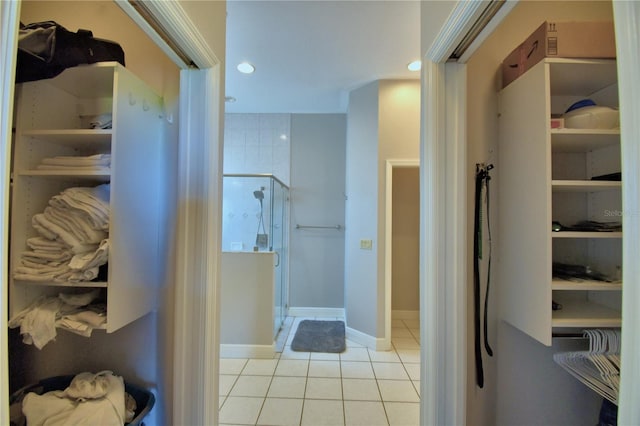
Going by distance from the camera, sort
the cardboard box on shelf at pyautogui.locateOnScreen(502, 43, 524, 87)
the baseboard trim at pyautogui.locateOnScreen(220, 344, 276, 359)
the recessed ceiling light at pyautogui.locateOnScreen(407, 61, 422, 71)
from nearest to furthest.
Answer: the cardboard box on shelf at pyautogui.locateOnScreen(502, 43, 524, 87), the recessed ceiling light at pyautogui.locateOnScreen(407, 61, 422, 71), the baseboard trim at pyautogui.locateOnScreen(220, 344, 276, 359)

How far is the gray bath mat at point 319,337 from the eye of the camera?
2.74 m

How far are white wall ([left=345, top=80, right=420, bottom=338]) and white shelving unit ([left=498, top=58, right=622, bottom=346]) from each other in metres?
1.60

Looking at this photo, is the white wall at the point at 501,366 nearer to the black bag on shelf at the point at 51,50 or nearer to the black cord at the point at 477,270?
the black cord at the point at 477,270

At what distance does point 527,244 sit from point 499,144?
0.48 m

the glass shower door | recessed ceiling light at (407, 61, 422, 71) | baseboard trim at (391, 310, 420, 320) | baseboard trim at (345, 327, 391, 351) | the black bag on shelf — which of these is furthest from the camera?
baseboard trim at (391, 310, 420, 320)

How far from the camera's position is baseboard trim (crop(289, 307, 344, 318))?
366 centimetres

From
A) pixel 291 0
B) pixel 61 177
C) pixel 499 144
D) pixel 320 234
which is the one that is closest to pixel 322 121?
pixel 320 234

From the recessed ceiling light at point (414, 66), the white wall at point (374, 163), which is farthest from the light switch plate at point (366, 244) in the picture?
the recessed ceiling light at point (414, 66)

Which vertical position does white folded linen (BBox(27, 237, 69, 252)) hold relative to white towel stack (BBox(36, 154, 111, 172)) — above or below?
below

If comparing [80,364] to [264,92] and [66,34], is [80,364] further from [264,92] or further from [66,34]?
[264,92]

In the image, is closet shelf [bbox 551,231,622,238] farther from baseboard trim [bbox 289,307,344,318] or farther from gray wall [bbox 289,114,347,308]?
baseboard trim [bbox 289,307,344,318]

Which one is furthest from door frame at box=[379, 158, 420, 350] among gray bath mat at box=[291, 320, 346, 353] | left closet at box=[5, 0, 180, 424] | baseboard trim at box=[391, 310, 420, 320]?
left closet at box=[5, 0, 180, 424]

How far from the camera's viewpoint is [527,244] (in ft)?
3.48

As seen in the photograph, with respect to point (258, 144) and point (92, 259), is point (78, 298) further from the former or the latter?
point (258, 144)
